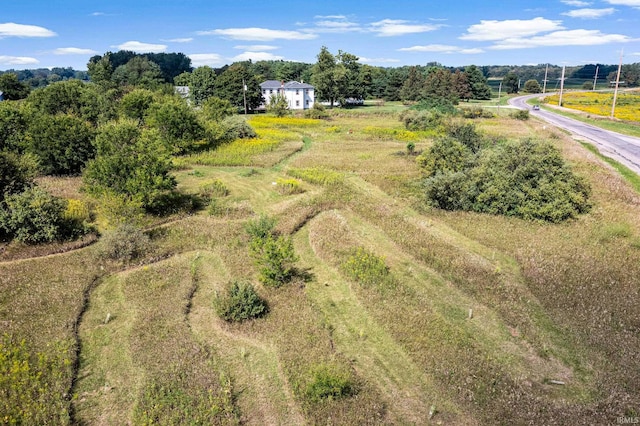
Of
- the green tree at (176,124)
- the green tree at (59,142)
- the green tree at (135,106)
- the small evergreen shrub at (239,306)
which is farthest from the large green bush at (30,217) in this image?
the green tree at (135,106)

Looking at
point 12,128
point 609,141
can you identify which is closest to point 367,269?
point 12,128

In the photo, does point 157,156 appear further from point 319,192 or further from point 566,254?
point 566,254

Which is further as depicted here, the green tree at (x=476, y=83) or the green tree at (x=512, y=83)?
the green tree at (x=512, y=83)

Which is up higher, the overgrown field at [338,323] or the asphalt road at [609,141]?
the asphalt road at [609,141]

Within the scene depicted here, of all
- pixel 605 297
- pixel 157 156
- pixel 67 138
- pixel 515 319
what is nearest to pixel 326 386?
pixel 515 319

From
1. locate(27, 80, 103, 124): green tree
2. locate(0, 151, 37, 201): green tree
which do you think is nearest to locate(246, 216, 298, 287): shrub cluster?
locate(0, 151, 37, 201): green tree

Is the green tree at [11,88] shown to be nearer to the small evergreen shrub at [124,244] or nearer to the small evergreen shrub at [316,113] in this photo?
the small evergreen shrub at [316,113]

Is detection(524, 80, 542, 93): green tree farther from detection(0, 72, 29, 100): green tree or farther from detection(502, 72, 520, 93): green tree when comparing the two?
detection(0, 72, 29, 100): green tree

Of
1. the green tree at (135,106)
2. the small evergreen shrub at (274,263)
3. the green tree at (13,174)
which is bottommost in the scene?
the small evergreen shrub at (274,263)

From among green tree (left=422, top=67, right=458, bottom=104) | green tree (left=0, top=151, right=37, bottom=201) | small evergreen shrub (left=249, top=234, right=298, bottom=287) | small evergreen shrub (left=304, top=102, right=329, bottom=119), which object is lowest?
small evergreen shrub (left=249, top=234, right=298, bottom=287)
